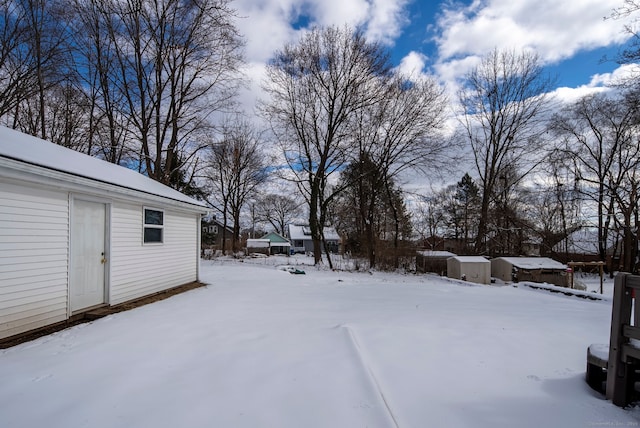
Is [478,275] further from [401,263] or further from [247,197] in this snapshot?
[247,197]

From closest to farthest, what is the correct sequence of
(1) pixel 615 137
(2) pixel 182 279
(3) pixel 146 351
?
1. (3) pixel 146 351
2. (2) pixel 182 279
3. (1) pixel 615 137

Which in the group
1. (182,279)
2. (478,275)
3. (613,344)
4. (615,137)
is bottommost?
(478,275)

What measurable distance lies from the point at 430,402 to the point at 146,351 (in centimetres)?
319

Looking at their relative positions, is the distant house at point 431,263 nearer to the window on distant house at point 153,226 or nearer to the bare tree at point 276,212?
the window on distant house at point 153,226

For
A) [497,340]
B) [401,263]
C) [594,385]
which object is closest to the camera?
[594,385]

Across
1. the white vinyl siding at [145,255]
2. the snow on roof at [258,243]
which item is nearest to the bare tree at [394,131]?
the white vinyl siding at [145,255]

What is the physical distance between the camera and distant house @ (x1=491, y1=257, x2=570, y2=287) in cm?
1672

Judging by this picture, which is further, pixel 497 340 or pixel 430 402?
pixel 497 340

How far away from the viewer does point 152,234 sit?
7445mm

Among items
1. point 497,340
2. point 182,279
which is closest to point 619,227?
point 497,340

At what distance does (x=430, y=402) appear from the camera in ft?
8.84

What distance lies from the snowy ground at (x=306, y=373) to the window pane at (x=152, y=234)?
1967 mm

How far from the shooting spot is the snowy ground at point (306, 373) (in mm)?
2502

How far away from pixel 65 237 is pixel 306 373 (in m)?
4.39
